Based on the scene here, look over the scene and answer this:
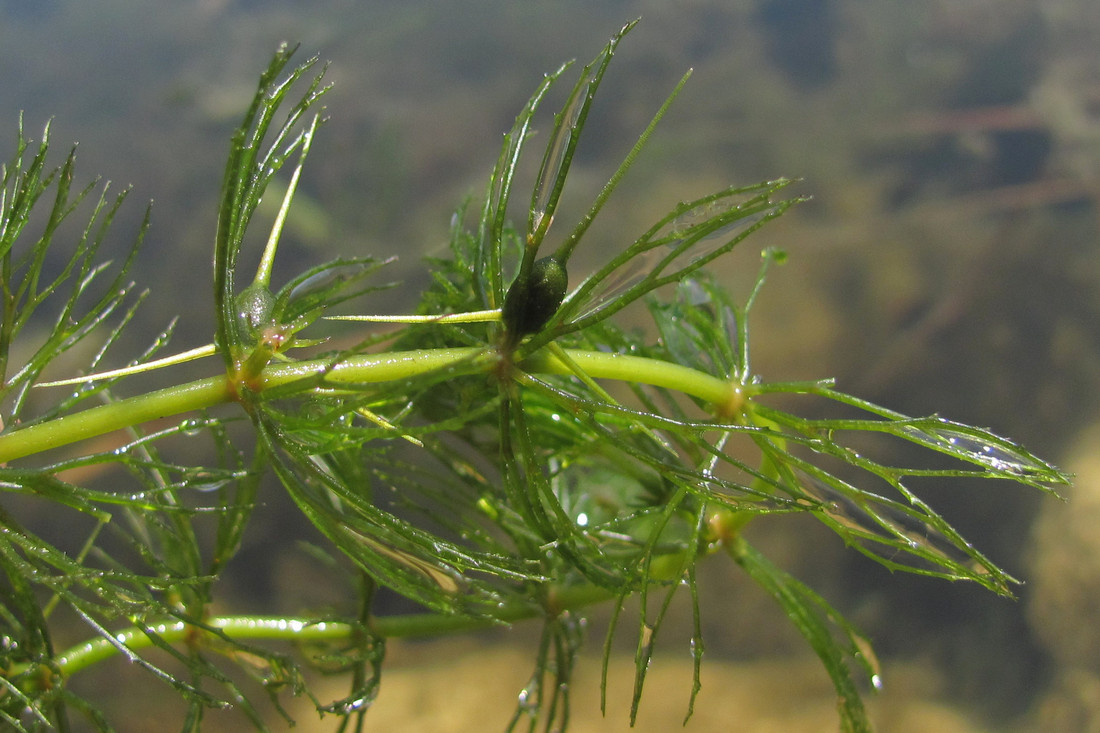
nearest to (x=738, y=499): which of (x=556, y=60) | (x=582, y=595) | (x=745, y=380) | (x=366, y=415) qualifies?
(x=745, y=380)

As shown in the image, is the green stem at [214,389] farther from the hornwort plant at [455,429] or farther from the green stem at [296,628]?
the green stem at [296,628]

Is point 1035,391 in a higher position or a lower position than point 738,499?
higher

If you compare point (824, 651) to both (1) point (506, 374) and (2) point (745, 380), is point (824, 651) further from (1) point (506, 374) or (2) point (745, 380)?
(1) point (506, 374)

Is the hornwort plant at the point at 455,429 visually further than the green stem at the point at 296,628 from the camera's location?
No

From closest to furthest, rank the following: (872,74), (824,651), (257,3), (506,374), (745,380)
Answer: (506,374) < (745,380) < (824,651) < (872,74) < (257,3)

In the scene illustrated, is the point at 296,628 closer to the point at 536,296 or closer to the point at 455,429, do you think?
the point at 455,429

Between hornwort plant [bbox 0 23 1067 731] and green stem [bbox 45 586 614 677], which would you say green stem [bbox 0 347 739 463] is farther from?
green stem [bbox 45 586 614 677]

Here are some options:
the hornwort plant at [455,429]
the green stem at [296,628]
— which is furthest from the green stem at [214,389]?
→ the green stem at [296,628]

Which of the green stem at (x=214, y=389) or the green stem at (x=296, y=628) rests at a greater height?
the green stem at (x=214, y=389)

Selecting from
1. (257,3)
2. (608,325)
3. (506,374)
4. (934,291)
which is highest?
(257,3)
